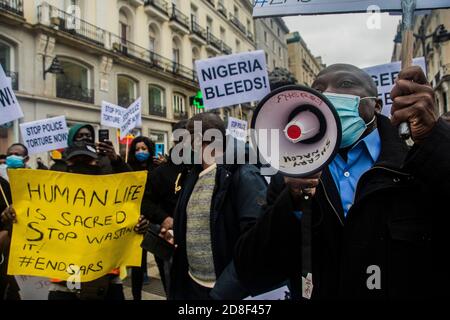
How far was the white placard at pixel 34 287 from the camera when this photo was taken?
3.25 m

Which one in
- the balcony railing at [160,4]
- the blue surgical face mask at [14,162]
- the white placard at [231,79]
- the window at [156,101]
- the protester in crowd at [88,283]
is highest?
the balcony railing at [160,4]

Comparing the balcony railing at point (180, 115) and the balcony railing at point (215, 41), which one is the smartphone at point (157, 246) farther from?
the balcony railing at point (215, 41)

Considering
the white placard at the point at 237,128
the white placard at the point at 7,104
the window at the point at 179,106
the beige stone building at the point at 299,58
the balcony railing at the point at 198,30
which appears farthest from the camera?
the beige stone building at the point at 299,58

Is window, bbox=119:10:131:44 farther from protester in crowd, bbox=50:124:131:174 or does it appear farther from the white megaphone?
the white megaphone

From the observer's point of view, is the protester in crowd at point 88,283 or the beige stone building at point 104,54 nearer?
the protester in crowd at point 88,283

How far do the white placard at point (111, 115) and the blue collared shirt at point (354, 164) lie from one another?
6.51 meters

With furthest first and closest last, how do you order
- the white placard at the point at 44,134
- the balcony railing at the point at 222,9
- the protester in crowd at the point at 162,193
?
the balcony railing at the point at 222,9
the white placard at the point at 44,134
the protester in crowd at the point at 162,193

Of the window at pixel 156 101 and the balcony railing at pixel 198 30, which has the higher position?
the balcony railing at pixel 198 30

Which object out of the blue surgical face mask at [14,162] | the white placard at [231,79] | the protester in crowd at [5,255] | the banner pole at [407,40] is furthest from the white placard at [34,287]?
the banner pole at [407,40]

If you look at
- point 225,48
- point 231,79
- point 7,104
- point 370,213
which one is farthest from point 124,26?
point 370,213

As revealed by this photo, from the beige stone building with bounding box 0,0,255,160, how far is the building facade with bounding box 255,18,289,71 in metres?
11.7

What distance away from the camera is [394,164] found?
1.20 meters

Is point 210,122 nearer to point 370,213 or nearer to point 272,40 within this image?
point 370,213

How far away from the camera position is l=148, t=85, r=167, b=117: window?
20.8 m
